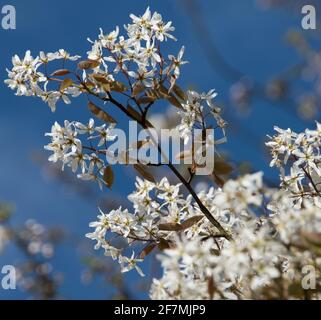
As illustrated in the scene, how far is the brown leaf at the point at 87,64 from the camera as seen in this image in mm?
2615

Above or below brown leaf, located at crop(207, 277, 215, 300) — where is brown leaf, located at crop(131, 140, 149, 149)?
above

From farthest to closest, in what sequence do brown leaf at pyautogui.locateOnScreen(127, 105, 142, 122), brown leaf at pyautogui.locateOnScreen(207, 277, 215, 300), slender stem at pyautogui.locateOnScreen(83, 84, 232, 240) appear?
1. brown leaf at pyautogui.locateOnScreen(127, 105, 142, 122)
2. slender stem at pyautogui.locateOnScreen(83, 84, 232, 240)
3. brown leaf at pyautogui.locateOnScreen(207, 277, 215, 300)

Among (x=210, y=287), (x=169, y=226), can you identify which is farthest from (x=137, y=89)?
(x=210, y=287)

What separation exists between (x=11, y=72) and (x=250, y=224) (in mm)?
1244

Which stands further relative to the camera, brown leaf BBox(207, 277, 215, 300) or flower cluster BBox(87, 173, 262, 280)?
flower cluster BBox(87, 173, 262, 280)

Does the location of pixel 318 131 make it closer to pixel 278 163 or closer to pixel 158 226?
pixel 278 163

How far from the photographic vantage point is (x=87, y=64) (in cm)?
262

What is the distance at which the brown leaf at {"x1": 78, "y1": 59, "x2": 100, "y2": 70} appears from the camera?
2.62m

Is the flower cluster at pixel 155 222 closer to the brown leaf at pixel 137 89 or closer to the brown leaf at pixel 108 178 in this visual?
the brown leaf at pixel 108 178

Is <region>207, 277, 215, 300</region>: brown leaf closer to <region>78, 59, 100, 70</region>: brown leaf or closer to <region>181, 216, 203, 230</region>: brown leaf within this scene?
<region>181, 216, 203, 230</region>: brown leaf

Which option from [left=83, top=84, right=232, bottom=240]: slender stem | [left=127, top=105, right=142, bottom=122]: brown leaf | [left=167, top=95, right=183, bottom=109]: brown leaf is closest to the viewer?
[left=83, top=84, right=232, bottom=240]: slender stem

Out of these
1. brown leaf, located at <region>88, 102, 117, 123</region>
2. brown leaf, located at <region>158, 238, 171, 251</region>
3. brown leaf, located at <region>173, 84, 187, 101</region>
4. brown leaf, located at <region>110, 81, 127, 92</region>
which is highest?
brown leaf, located at <region>173, 84, 187, 101</region>

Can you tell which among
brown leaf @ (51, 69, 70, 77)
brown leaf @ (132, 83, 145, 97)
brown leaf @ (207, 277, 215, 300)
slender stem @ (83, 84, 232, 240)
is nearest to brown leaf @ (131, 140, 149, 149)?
slender stem @ (83, 84, 232, 240)
